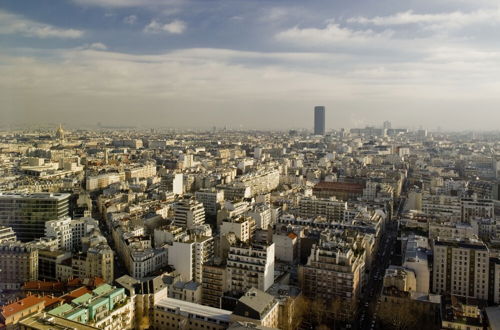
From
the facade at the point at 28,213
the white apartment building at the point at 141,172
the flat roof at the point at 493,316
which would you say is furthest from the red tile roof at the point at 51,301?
the white apartment building at the point at 141,172

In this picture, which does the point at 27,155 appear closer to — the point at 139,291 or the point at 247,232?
the point at 247,232

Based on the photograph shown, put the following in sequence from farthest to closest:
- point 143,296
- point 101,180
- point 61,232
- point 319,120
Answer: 1. point 319,120
2. point 101,180
3. point 61,232
4. point 143,296

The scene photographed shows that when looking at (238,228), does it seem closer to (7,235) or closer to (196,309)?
(196,309)

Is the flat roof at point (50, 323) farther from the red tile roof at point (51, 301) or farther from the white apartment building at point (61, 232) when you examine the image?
the white apartment building at point (61, 232)

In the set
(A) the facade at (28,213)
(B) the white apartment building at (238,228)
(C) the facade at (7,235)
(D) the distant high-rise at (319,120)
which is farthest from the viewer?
(D) the distant high-rise at (319,120)

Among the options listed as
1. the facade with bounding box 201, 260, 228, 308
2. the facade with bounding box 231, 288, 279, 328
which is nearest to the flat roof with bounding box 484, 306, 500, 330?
the facade with bounding box 231, 288, 279, 328

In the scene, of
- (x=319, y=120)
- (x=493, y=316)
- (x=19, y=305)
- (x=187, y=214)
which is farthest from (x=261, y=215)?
(x=319, y=120)
